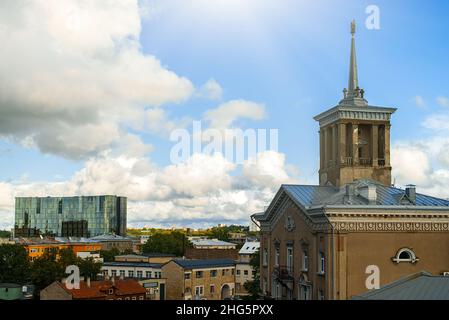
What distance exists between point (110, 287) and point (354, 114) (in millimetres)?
33802

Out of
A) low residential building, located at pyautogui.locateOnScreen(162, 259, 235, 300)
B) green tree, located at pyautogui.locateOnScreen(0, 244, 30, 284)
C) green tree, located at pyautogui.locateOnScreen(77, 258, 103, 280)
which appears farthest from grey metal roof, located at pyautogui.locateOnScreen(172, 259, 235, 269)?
green tree, located at pyautogui.locateOnScreen(0, 244, 30, 284)

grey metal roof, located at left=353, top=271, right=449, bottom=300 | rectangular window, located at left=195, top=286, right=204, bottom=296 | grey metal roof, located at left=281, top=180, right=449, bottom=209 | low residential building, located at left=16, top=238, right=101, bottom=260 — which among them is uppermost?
grey metal roof, located at left=281, top=180, right=449, bottom=209

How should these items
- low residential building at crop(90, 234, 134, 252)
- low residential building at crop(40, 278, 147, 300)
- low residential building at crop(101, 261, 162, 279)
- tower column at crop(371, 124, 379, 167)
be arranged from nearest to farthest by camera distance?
tower column at crop(371, 124, 379, 167) < low residential building at crop(40, 278, 147, 300) < low residential building at crop(101, 261, 162, 279) < low residential building at crop(90, 234, 134, 252)

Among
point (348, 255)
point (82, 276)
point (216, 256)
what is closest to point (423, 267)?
point (348, 255)

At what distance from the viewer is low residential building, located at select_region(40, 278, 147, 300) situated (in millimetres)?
64688

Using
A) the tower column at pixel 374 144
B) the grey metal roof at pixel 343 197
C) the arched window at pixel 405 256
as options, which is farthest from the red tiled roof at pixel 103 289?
the arched window at pixel 405 256

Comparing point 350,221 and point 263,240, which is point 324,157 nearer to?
point 263,240

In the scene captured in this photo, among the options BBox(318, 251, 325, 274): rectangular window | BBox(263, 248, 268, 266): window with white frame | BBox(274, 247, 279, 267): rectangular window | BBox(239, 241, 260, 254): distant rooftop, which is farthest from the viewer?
BBox(239, 241, 260, 254): distant rooftop

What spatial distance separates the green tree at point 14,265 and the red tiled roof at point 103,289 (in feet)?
61.1

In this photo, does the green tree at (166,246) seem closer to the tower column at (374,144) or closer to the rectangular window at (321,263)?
the tower column at (374,144)

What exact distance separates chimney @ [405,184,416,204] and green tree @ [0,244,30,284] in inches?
2233

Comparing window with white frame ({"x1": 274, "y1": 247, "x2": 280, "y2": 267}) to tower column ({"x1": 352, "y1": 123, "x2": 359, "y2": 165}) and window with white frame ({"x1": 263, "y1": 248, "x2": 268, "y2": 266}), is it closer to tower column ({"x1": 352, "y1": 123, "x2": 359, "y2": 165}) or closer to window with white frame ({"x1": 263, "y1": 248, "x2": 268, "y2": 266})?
window with white frame ({"x1": 263, "y1": 248, "x2": 268, "y2": 266})

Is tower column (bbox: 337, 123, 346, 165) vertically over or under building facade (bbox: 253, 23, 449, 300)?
over

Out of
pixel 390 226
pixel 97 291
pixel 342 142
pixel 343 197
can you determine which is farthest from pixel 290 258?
pixel 97 291
